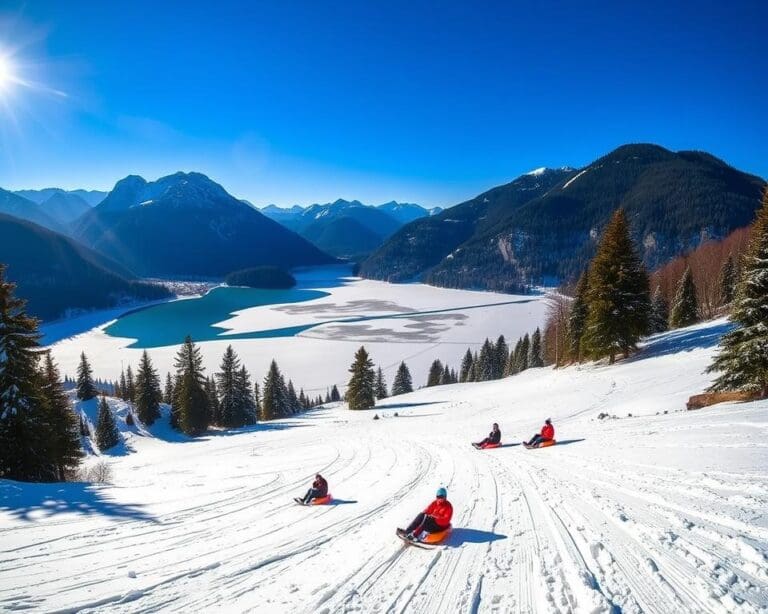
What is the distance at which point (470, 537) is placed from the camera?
6.08m

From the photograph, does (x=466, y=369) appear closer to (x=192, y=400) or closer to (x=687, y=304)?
(x=687, y=304)

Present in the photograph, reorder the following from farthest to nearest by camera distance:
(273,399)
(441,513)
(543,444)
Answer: (273,399), (543,444), (441,513)

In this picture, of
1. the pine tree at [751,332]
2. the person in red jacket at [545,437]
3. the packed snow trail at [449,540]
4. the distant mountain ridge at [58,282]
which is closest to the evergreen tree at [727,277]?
the pine tree at [751,332]

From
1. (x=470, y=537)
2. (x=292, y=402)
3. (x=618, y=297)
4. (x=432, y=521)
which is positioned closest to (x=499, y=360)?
(x=292, y=402)

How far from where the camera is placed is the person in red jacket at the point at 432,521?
603 centimetres

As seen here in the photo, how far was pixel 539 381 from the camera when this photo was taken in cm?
2770

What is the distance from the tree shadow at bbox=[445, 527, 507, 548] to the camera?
5.90 m

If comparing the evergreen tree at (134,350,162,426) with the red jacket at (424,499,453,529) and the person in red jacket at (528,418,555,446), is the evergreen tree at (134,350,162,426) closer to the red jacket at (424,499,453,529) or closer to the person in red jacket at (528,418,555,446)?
the person in red jacket at (528,418,555,446)

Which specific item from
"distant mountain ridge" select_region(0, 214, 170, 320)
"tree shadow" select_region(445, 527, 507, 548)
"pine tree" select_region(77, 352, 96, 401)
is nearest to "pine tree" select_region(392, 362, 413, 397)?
"pine tree" select_region(77, 352, 96, 401)

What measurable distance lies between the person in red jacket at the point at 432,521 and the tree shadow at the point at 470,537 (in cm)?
22

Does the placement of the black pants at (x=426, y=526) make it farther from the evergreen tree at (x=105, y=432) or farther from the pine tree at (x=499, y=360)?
the pine tree at (x=499, y=360)

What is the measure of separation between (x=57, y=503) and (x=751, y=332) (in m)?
→ 21.1

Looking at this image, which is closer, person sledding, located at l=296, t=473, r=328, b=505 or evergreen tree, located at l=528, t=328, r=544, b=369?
person sledding, located at l=296, t=473, r=328, b=505

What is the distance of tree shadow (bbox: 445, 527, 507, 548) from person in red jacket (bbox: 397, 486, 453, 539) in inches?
8.6
